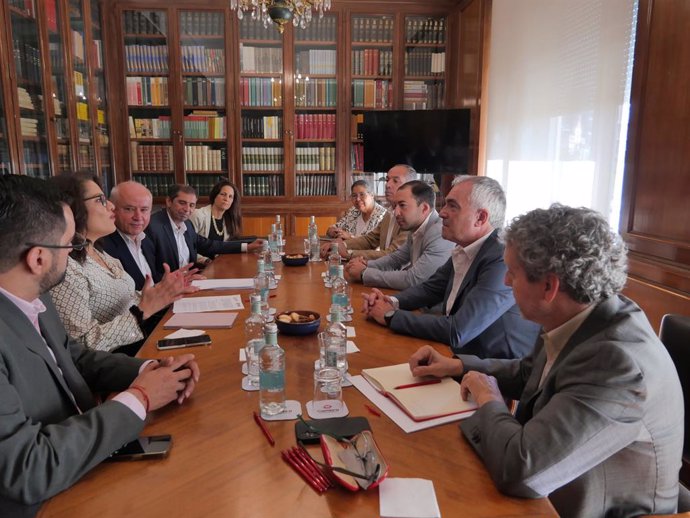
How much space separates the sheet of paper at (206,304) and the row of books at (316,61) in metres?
3.69

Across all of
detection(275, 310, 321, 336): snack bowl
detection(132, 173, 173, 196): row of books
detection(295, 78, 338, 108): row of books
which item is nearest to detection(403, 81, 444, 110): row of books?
detection(295, 78, 338, 108): row of books

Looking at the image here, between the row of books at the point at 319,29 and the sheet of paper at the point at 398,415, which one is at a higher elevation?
the row of books at the point at 319,29

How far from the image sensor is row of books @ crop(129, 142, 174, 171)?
212 inches

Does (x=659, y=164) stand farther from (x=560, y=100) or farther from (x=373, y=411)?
(x=373, y=411)

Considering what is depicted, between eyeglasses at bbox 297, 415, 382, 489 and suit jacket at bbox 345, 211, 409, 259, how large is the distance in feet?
8.22

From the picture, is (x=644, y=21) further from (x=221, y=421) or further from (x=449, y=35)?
(x=449, y=35)

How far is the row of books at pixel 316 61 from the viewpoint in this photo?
543 cm

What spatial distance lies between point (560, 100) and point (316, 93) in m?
2.76

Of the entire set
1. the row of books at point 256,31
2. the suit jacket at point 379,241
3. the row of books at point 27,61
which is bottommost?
the suit jacket at point 379,241

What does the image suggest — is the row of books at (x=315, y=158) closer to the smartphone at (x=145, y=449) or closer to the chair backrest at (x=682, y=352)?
the chair backrest at (x=682, y=352)

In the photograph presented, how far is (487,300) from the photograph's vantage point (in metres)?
1.91

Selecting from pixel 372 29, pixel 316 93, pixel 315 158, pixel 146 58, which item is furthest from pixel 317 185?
pixel 146 58

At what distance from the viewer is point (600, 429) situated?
0.99 m

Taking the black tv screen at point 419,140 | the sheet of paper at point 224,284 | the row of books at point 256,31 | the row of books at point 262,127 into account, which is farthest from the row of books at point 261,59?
the sheet of paper at point 224,284
